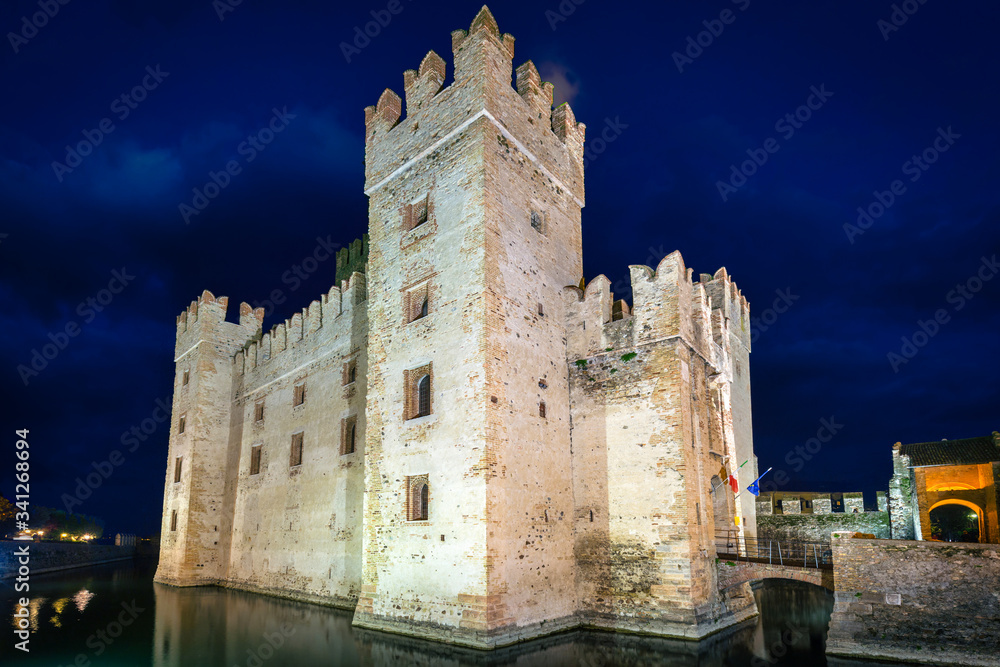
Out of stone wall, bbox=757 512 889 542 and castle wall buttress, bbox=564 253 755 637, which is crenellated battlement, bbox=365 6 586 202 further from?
stone wall, bbox=757 512 889 542

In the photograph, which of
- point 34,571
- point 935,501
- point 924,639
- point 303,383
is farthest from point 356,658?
point 34,571

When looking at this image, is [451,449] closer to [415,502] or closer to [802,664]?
[415,502]

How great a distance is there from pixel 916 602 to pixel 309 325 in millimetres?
20417

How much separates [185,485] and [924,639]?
27.2 metres

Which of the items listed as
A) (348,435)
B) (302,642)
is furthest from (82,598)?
(302,642)

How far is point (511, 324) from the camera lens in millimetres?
16188

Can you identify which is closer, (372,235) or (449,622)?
(449,622)

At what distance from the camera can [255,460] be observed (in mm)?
26453

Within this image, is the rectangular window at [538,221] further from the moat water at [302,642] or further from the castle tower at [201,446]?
the castle tower at [201,446]

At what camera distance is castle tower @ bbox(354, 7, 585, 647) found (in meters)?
14.7

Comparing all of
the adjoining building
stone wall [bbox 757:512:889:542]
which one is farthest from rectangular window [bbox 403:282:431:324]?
the adjoining building

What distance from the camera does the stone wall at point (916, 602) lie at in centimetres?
1190

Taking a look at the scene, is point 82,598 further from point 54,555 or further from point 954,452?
point 954,452

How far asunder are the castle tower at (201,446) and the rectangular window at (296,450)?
6.31 metres
